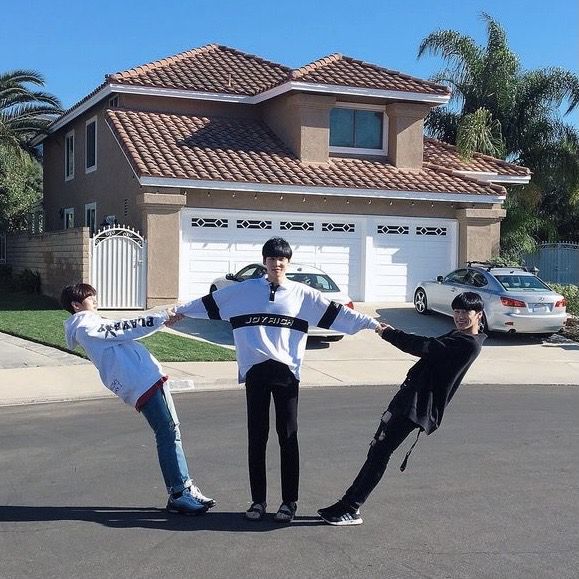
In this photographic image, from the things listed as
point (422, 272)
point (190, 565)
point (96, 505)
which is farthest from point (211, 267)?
point (190, 565)

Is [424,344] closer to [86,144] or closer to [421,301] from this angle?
[421,301]

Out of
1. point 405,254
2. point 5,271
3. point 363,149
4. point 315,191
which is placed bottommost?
point 5,271

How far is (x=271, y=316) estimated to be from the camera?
220 inches

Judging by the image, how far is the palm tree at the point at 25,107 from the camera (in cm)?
2872

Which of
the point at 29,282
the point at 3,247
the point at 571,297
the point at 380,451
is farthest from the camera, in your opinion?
the point at 3,247

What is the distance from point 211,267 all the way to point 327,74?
6163mm

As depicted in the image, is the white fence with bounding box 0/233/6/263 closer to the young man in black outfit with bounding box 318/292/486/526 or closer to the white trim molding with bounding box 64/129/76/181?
the white trim molding with bounding box 64/129/76/181

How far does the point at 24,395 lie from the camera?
1072 centimetres

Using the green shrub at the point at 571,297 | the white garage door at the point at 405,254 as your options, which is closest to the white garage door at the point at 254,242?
the white garage door at the point at 405,254

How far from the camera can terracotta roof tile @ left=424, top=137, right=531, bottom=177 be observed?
945 inches

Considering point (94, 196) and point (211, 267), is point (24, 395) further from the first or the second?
point (94, 196)

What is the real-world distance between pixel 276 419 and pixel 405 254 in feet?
53.8

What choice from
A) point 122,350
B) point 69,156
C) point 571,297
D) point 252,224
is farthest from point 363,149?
point 122,350

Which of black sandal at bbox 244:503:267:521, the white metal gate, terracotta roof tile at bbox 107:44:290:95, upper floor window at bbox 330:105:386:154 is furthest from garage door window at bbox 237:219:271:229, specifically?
black sandal at bbox 244:503:267:521
